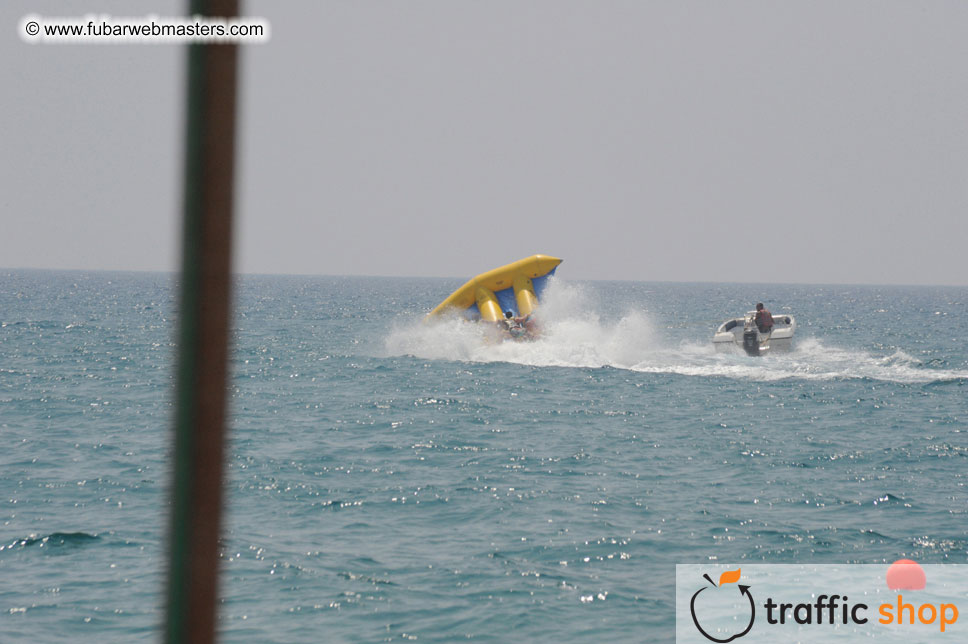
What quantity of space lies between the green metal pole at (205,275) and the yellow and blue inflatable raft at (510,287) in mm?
24970

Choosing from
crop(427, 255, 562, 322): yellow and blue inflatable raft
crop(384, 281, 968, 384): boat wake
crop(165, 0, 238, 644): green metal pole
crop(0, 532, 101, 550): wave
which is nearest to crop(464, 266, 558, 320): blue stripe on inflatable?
crop(427, 255, 562, 322): yellow and blue inflatable raft

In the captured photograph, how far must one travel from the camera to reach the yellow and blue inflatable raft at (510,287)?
2681 cm

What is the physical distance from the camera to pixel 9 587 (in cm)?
885

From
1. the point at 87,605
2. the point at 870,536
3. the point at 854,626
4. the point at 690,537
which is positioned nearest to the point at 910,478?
the point at 870,536

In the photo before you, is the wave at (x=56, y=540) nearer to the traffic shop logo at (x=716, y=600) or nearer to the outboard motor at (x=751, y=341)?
the traffic shop logo at (x=716, y=600)

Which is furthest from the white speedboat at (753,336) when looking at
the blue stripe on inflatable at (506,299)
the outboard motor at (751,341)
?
the blue stripe on inflatable at (506,299)

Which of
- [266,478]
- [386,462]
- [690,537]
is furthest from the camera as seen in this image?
[386,462]

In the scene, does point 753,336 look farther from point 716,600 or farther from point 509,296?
point 716,600

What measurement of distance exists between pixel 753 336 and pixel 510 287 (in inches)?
306

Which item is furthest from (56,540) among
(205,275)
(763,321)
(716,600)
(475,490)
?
(763,321)

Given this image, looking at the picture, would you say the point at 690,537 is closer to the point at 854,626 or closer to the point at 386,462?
the point at 854,626

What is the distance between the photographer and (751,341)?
1118 inches

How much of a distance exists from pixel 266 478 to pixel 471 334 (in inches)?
604

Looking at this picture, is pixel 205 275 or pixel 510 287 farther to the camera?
pixel 510 287
